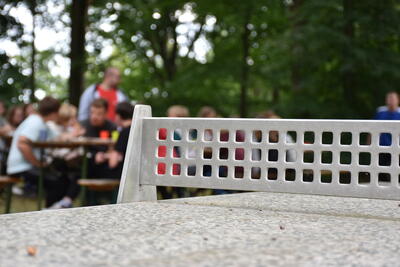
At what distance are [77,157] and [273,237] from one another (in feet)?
19.2

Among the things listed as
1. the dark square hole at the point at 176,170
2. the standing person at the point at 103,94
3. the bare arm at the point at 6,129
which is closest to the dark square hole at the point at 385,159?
the dark square hole at the point at 176,170

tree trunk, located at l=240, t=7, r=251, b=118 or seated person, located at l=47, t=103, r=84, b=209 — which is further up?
tree trunk, located at l=240, t=7, r=251, b=118

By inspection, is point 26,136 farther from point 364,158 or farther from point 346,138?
point 364,158

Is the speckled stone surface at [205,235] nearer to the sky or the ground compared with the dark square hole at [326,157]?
nearer to the ground

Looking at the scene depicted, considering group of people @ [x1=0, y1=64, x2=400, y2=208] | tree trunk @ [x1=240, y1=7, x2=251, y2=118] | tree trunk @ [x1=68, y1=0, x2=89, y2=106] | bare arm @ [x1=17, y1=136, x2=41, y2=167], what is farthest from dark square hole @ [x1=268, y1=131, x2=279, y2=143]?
tree trunk @ [x1=68, y1=0, x2=89, y2=106]

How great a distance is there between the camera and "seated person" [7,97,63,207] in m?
7.91

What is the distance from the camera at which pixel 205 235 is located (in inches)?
117

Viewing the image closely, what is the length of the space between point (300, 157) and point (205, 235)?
1101 millimetres

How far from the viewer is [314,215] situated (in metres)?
3.83

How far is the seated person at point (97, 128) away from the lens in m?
8.53

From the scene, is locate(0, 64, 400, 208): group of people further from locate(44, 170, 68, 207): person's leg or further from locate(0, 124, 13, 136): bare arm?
locate(0, 124, 13, 136): bare arm

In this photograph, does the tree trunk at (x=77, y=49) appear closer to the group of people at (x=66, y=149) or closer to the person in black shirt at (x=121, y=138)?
the group of people at (x=66, y=149)

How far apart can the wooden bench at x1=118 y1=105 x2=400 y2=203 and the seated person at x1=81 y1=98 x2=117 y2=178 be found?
374 centimetres

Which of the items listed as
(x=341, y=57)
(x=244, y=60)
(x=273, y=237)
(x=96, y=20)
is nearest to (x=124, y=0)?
(x=96, y=20)
